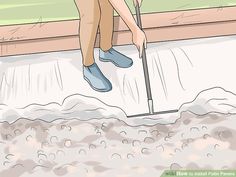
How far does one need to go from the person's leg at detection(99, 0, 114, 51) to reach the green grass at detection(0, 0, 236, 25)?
73 mm

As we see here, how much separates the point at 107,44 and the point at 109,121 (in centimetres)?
27

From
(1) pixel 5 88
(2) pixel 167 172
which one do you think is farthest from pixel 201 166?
(1) pixel 5 88

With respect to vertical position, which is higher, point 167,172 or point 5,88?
point 5,88

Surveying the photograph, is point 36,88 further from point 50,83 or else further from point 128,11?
point 128,11

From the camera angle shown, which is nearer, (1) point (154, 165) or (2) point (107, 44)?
(1) point (154, 165)

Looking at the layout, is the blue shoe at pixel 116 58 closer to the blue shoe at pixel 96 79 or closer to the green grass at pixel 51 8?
the blue shoe at pixel 96 79

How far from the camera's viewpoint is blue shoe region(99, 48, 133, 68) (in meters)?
2.15

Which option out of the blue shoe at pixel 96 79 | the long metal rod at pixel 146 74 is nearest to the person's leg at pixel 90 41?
the blue shoe at pixel 96 79

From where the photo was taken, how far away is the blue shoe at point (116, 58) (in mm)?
2148

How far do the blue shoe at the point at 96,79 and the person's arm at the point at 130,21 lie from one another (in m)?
0.16

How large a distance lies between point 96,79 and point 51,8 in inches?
11.0

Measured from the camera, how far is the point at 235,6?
2188mm

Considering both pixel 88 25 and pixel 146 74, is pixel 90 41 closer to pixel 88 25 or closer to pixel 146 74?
pixel 88 25

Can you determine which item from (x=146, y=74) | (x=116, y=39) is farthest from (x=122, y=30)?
(x=146, y=74)
